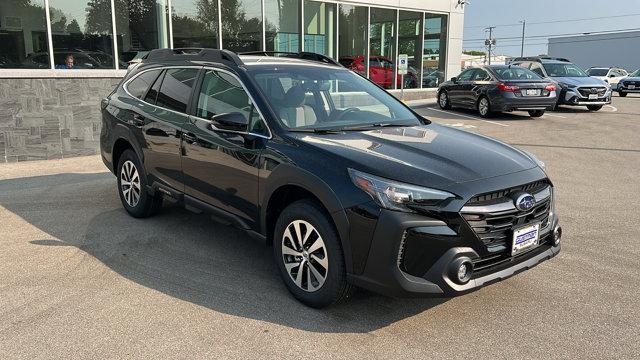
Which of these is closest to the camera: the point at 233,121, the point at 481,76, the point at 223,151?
the point at 233,121

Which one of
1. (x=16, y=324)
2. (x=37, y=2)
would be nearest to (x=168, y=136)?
(x=16, y=324)

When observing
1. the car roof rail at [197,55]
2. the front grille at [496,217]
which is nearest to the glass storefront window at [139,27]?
the car roof rail at [197,55]

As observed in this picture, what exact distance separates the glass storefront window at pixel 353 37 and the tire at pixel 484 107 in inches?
186

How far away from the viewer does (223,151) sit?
4293 millimetres

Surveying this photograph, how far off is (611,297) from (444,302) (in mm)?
1229

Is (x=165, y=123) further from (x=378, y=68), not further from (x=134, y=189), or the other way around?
(x=378, y=68)

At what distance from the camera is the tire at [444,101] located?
17656mm

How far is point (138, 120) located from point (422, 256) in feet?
11.7

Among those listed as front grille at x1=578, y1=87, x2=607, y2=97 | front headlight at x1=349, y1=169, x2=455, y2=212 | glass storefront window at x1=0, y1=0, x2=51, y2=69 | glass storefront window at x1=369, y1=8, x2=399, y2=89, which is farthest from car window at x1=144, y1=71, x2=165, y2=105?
front grille at x1=578, y1=87, x2=607, y2=97

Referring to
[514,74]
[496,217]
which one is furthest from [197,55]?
[514,74]

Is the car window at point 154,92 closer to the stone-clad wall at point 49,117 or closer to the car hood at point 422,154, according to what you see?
the car hood at point 422,154

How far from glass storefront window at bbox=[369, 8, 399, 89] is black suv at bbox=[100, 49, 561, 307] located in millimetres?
14853

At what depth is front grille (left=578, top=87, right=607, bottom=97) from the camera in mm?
16781

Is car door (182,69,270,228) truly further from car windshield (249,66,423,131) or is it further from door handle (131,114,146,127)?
door handle (131,114,146,127)
